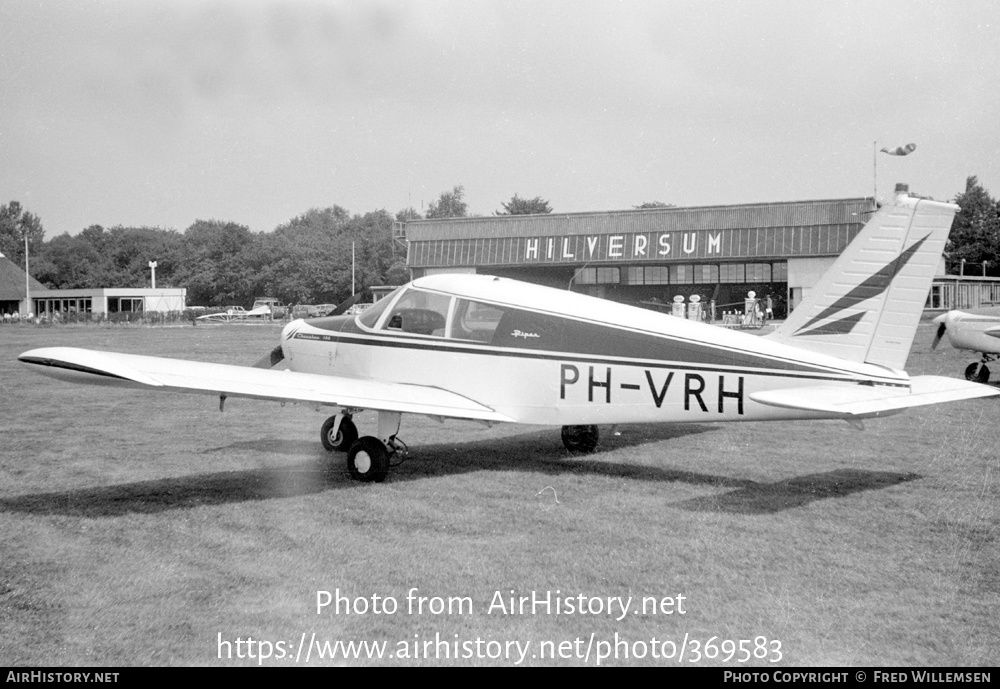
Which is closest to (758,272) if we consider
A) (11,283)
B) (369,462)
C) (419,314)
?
(419,314)

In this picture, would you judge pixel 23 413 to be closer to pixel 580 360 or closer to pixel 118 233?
pixel 580 360

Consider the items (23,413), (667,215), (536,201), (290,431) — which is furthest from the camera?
(536,201)

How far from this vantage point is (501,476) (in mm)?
8914

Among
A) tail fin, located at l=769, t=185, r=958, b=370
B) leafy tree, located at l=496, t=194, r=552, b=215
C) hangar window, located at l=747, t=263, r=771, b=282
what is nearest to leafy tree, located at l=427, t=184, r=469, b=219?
leafy tree, located at l=496, t=194, r=552, b=215

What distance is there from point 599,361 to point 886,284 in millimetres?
2617

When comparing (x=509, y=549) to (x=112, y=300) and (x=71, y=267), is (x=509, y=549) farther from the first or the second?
(x=71, y=267)

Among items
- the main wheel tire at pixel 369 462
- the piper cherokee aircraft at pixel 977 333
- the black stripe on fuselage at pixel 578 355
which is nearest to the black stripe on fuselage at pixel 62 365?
the main wheel tire at pixel 369 462

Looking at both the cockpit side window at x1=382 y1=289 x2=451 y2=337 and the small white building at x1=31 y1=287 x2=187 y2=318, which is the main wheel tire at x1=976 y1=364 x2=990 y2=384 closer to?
the cockpit side window at x1=382 y1=289 x2=451 y2=337

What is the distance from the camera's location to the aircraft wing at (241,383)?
6754mm

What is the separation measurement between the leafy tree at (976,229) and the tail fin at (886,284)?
2501 inches

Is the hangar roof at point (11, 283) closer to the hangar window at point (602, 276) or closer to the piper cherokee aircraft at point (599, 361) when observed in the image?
the hangar window at point (602, 276)

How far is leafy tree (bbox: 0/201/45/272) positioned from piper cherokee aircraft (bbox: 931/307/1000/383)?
71919 millimetres
